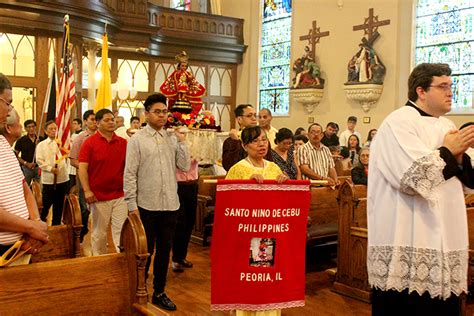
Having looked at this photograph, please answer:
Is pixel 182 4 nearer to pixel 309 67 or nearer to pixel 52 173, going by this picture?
pixel 309 67

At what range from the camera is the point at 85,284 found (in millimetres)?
2486

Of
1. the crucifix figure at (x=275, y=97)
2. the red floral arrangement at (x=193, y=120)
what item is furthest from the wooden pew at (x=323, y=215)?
the crucifix figure at (x=275, y=97)

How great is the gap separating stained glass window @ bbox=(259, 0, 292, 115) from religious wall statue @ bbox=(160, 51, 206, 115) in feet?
27.6

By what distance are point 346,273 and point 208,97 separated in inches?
416

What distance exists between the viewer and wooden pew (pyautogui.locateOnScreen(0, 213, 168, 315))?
2.30 m

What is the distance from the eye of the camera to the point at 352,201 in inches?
198

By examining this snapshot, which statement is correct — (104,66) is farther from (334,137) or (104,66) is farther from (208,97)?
(208,97)

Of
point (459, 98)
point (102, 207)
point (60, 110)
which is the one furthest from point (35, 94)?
point (459, 98)

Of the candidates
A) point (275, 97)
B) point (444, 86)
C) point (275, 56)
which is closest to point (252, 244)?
point (444, 86)

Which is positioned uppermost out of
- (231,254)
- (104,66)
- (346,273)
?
(104,66)

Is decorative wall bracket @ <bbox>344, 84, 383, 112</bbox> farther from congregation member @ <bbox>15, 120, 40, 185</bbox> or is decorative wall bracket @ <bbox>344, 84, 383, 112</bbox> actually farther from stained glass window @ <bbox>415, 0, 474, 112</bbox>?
congregation member @ <bbox>15, 120, 40, 185</bbox>

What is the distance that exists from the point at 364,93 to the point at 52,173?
23.6ft

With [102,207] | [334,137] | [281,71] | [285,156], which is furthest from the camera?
[281,71]

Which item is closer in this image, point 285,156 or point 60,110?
point 285,156
